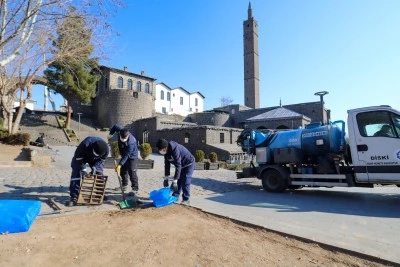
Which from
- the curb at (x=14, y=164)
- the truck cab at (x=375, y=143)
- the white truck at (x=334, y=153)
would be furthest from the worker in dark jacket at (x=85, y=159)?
the curb at (x=14, y=164)

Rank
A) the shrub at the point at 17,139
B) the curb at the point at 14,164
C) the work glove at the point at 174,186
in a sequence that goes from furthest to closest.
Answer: the shrub at the point at 17,139
the curb at the point at 14,164
the work glove at the point at 174,186

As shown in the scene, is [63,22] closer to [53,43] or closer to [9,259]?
[53,43]

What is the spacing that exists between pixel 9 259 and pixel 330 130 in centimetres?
759

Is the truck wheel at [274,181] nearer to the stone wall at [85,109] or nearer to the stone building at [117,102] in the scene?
the stone building at [117,102]

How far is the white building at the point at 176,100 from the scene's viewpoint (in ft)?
200

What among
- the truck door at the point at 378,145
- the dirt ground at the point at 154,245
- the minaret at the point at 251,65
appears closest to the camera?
the dirt ground at the point at 154,245

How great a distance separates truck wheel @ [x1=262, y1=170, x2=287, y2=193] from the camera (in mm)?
8135

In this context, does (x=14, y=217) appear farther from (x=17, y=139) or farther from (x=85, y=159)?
(x=17, y=139)

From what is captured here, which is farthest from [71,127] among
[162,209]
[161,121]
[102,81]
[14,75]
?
[162,209]

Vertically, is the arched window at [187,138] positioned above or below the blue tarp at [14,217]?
above

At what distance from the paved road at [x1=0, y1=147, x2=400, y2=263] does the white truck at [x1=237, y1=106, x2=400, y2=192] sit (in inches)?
21.2

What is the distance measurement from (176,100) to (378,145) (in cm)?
6000

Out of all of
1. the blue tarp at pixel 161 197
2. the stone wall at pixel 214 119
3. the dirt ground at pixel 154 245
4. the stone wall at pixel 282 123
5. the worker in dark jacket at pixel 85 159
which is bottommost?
the dirt ground at pixel 154 245

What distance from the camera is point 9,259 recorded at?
3.13m
